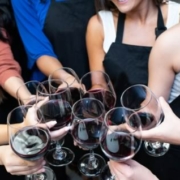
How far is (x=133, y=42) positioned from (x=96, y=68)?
21cm

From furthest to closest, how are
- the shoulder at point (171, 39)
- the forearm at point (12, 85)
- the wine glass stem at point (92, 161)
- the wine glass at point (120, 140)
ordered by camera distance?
the forearm at point (12, 85) → the shoulder at point (171, 39) → the wine glass stem at point (92, 161) → the wine glass at point (120, 140)

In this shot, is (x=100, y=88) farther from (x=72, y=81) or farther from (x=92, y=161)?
(x=92, y=161)

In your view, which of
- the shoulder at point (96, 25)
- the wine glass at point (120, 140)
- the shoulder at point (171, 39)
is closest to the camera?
the wine glass at point (120, 140)

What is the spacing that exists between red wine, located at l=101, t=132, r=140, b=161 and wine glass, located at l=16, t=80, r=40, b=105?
331 mm

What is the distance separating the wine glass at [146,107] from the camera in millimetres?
1043

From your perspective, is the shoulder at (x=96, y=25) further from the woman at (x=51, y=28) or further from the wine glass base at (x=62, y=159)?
the wine glass base at (x=62, y=159)

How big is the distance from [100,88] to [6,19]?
693 millimetres

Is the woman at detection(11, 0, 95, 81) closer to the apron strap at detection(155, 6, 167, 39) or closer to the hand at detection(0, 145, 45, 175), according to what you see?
the apron strap at detection(155, 6, 167, 39)

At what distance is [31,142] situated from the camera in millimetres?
971

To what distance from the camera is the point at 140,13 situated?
159 centimetres

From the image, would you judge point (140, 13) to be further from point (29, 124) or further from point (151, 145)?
point (29, 124)

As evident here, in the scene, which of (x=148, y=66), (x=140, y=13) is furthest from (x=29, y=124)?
(x=140, y=13)

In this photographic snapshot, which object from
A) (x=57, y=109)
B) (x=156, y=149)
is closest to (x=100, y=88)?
(x=57, y=109)

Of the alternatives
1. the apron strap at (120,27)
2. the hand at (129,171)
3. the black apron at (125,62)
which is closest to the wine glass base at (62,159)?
the hand at (129,171)
